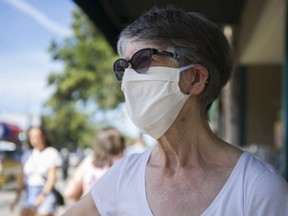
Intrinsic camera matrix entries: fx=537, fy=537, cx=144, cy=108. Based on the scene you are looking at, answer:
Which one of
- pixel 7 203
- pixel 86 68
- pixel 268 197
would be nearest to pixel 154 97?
pixel 268 197

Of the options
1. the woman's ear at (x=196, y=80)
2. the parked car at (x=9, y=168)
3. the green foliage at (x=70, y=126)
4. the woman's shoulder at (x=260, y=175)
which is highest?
the woman's ear at (x=196, y=80)

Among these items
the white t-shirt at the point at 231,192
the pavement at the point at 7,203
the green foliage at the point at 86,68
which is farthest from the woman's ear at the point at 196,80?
the green foliage at the point at 86,68

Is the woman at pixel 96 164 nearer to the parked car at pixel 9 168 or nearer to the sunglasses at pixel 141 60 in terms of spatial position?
the sunglasses at pixel 141 60

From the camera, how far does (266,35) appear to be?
7.64 meters

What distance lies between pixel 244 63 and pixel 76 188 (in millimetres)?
6560

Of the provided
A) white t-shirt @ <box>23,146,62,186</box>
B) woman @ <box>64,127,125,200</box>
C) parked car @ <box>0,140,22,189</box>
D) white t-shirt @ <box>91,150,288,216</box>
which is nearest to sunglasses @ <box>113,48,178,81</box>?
white t-shirt @ <box>91,150,288,216</box>

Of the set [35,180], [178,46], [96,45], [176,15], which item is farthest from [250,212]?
[96,45]

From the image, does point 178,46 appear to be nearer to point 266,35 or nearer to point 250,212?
point 250,212

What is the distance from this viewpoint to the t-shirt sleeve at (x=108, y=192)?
201 cm

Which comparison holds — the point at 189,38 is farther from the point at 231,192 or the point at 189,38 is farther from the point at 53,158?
the point at 53,158

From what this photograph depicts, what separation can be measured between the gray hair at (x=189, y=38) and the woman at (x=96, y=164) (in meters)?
3.10

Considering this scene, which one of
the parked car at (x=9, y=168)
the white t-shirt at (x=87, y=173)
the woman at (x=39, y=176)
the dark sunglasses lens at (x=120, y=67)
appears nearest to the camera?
the dark sunglasses lens at (x=120, y=67)

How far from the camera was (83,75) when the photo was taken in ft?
87.1

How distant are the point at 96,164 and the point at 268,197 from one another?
11.5 feet
